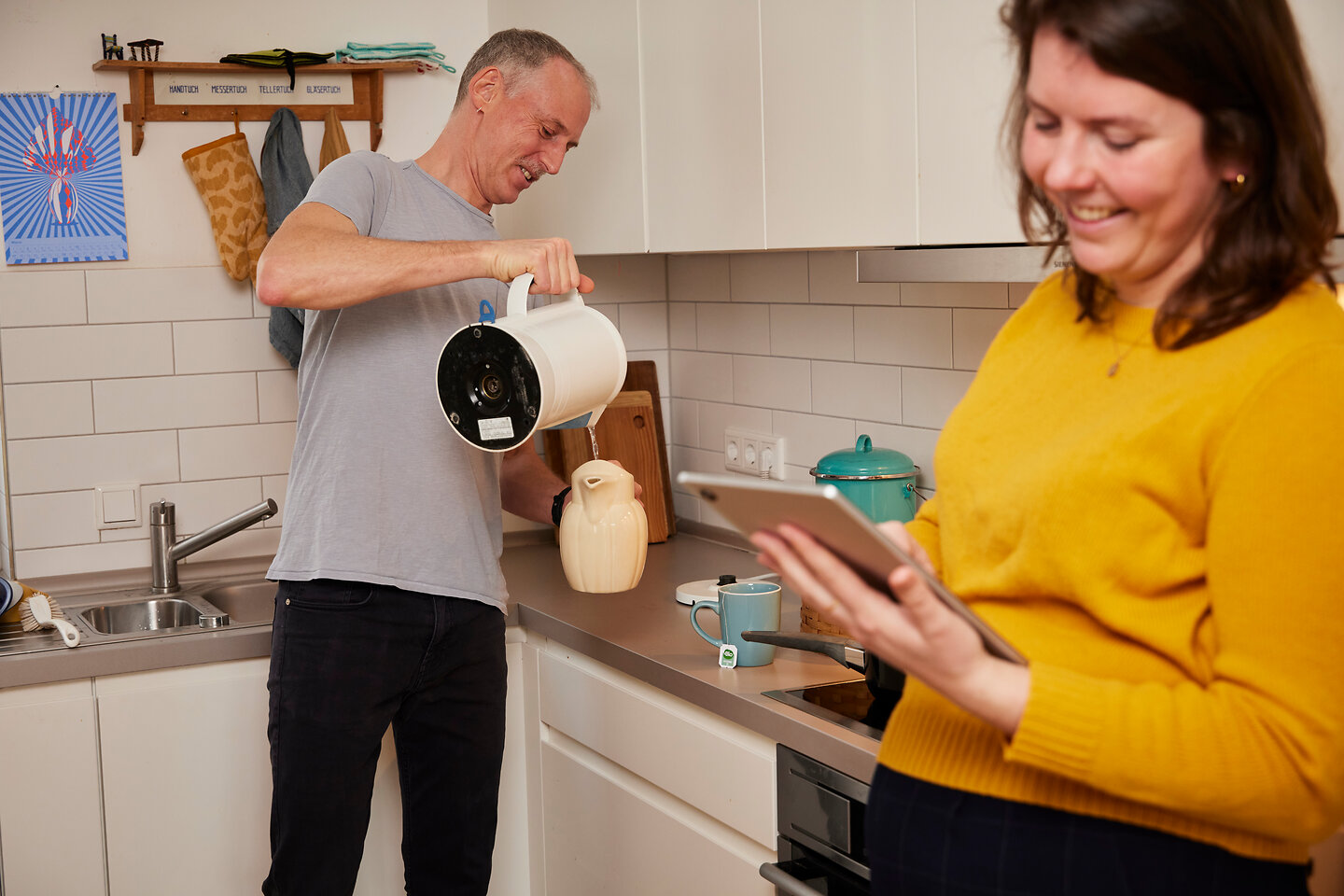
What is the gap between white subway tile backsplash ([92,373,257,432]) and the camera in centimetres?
254

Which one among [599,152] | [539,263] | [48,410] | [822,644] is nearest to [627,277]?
[599,152]

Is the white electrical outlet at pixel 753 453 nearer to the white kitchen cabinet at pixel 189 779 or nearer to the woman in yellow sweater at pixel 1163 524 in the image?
the white kitchen cabinet at pixel 189 779

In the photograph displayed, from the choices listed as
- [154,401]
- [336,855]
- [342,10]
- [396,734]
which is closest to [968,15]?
[396,734]

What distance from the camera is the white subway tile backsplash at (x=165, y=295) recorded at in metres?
2.52

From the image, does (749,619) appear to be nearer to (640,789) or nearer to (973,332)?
(640,789)

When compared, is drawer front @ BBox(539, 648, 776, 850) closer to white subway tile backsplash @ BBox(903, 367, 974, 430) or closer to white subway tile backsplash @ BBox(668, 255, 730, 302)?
white subway tile backsplash @ BBox(903, 367, 974, 430)

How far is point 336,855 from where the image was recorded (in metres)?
1.85

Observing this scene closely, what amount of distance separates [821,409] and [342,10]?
51.3 inches

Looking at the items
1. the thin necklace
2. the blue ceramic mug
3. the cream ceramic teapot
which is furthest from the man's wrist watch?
the thin necklace

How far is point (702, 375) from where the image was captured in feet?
9.46

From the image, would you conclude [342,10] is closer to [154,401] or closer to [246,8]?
[246,8]

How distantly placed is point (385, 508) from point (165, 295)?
3.57ft

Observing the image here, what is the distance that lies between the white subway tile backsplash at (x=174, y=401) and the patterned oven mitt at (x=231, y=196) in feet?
0.77

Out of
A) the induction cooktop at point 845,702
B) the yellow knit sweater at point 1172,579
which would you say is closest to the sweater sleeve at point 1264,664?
the yellow knit sweater at point 1172,579
